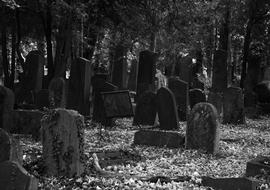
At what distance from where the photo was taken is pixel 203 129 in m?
11.0

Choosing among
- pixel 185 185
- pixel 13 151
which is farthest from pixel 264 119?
pixel 13 151

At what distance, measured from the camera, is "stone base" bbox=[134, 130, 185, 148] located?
36.8 ft

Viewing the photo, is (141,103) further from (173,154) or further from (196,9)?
(196,9)

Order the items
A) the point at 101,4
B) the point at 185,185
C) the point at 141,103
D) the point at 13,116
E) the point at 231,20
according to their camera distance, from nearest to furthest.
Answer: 1. the point at 185,185
2. the point at 13,116
3. the point at 141,103
4. the point at 101,4
5. the point at 231,20

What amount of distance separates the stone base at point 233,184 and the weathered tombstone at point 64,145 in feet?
6.46

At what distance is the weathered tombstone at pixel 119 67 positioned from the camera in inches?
960

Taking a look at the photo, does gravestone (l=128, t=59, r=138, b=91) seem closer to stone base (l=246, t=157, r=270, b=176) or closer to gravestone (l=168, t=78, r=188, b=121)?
gravestone (l=168, t=78, r=188, b=121)

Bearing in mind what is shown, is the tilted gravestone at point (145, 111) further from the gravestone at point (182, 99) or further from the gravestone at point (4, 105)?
the gravestone at point (4, 105)

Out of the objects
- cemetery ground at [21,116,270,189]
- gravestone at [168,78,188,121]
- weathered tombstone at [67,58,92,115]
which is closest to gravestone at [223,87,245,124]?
gravestone at [168,78,188,121]

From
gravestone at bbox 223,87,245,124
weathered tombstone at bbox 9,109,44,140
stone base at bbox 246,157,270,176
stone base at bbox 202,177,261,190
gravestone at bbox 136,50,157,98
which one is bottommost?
stone base at bbox 202,177,261,190

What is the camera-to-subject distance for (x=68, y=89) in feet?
53.5

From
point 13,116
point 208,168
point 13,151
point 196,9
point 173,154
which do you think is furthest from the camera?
point 196,9

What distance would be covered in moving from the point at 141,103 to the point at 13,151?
8.79 meters

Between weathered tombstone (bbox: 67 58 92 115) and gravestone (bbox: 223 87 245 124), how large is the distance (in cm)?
462
